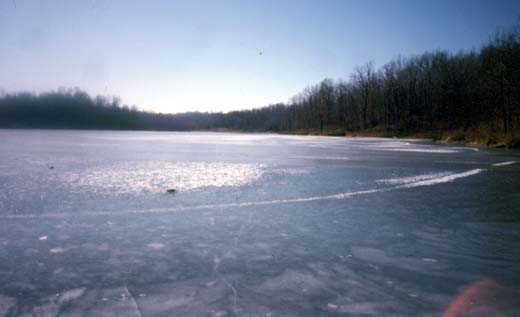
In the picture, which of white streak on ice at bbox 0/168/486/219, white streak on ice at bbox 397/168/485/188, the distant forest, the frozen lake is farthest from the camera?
the distant forest

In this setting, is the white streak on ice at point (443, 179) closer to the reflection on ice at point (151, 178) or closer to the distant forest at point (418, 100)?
the reflection on ice at point (151, 178)

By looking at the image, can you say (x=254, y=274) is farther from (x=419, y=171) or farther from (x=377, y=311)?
(x=419, y=171)

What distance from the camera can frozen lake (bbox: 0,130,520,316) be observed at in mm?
2482

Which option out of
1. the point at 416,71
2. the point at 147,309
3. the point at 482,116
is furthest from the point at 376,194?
Result: the point at 416,71

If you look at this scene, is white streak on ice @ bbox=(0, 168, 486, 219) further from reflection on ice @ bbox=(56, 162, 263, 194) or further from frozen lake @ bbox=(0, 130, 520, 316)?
reflection on ice @ bbox=(56, 162, 263, 194)

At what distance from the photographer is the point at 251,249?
365 centimetres

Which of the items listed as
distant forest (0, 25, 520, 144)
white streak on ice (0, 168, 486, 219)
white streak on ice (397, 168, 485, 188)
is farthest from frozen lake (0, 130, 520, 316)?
distant forest (0, 25, 520, 144)

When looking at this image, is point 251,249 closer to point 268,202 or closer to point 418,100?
point 268,202

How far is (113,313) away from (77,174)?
787 cm

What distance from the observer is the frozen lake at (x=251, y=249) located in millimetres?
2482

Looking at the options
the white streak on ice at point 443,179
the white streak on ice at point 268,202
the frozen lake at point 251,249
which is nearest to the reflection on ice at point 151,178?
the frozen lake at point 251,249

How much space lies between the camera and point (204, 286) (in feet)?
8.98

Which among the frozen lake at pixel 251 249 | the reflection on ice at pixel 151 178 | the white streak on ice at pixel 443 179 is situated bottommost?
the frozen lake at pixel 251 249

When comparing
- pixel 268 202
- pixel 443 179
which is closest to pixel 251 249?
pixel 268 202
